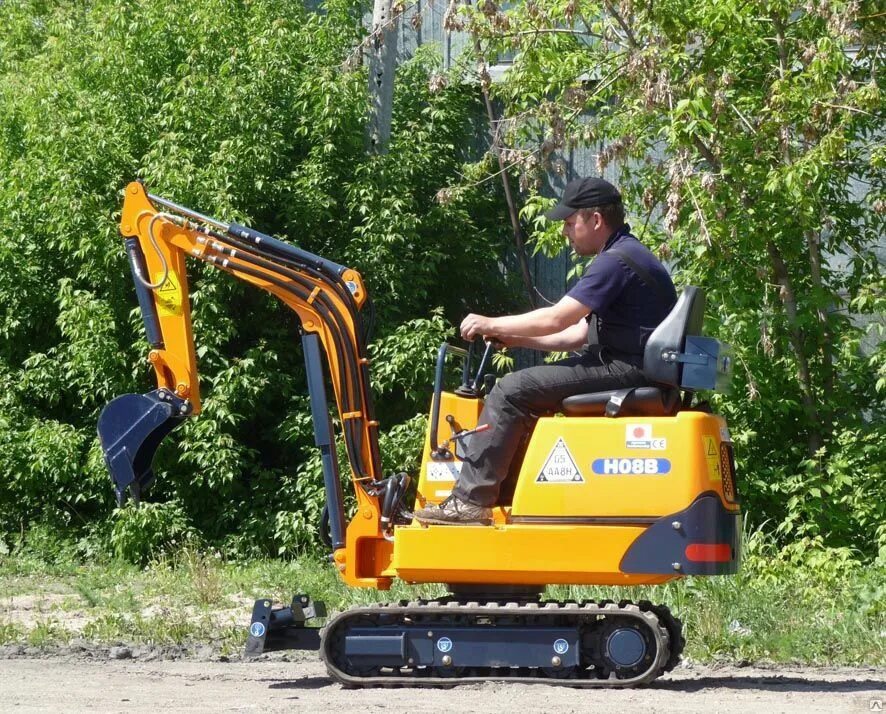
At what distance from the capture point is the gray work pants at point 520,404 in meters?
6.07

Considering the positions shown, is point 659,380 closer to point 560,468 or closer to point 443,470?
point 560,468

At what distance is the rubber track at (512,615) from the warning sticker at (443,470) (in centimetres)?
Answer: 61

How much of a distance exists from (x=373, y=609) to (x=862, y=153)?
5926 mm

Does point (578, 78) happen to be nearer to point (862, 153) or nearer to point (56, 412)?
point (862, 153)

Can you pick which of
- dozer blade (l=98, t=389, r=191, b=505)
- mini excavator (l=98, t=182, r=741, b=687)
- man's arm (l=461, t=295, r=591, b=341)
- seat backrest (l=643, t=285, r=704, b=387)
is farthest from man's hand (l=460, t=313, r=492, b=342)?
dozer blade (l=98, t=389, r=191, b=505)

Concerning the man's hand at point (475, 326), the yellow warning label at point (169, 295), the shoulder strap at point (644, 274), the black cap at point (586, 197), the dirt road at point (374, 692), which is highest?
the black cap at point (586, 197)

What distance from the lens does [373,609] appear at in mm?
6242

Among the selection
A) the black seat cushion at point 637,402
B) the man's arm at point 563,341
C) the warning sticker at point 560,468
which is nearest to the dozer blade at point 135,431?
the man's arm at point 563,341

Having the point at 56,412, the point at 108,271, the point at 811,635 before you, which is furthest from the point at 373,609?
the point at 56,412

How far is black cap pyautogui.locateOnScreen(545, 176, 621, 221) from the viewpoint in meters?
6.26

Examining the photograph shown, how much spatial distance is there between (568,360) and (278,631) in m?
2.07

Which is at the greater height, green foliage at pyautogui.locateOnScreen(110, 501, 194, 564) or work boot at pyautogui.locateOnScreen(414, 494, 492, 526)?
green foliage at pyautogui.locateOnScreen(110, 501, 194, 564)

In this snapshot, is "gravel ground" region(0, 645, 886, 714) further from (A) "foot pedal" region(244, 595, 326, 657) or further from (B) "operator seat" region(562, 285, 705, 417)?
(B) "operator seat" region(562, 285, 705, 417)

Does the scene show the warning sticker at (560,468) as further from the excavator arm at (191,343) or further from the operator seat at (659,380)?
the excavator arm at (191,343)
